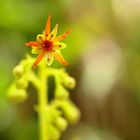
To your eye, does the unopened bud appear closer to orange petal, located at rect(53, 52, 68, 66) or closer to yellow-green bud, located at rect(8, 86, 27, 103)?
yellow-green bud, located at rect(8, 86, 27, 103)

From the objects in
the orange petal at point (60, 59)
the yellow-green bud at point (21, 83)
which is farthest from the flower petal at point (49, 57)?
the yellow-green bud at point (21, 83)

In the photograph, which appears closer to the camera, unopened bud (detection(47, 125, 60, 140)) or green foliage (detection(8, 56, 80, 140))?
green foliage (detection(8, 56, 80, 140))

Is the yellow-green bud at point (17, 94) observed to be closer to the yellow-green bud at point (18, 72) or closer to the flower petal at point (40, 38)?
the yellow-green bud at point (18, 72)

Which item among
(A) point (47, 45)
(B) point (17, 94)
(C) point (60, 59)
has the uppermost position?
(B) point (17, 94)

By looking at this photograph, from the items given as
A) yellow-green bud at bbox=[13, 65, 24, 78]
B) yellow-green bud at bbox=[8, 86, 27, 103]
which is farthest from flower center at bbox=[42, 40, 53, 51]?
yellow-green bud at bbox=[8, 86, 27, 103]

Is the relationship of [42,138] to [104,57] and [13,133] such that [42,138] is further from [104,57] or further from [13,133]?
[104,57]

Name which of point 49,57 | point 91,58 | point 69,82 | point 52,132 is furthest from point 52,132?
point 91,58

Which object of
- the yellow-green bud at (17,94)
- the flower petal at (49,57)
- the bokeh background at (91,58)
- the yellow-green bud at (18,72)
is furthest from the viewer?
the bokeh background at (91,58)

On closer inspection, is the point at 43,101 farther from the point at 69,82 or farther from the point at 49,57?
the point at 49,57
